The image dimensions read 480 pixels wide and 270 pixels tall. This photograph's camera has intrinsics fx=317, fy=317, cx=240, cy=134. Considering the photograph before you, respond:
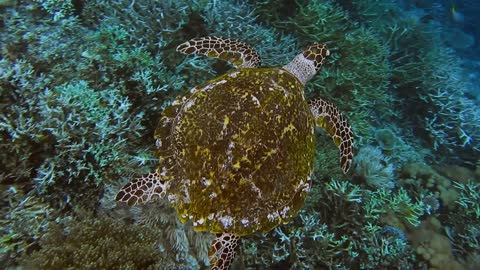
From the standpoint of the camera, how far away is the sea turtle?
2.08 metres

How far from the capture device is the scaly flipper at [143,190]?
2.30 metres

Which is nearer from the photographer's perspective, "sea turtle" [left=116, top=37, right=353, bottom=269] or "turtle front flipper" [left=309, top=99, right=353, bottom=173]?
"sea turtle" [left=116, top=37, right=353, bottom=269]

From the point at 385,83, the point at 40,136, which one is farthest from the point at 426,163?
the point at 40,136

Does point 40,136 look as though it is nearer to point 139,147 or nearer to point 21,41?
point 139,147

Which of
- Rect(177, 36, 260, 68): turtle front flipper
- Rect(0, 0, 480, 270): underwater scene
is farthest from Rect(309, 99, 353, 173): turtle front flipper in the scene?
Rect(177, 36, 260, 68): turtle front flipper

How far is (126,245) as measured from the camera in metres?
2.27

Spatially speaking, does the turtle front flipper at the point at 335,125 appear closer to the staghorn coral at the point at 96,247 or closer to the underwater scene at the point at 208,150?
the underwater scene at the point at 208,150

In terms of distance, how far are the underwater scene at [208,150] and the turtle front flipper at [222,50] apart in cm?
2

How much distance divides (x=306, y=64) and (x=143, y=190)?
187 centimetres

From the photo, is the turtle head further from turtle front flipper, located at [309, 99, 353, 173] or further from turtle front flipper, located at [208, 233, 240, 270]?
turtle front flipper, located at [208, 233, 240, 270]

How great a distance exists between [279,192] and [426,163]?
383 cm

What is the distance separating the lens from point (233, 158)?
2057 millimetres

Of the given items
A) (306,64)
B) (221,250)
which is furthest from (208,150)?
(306,64)

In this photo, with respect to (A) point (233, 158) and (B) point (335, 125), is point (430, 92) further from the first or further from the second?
(A) point (233, 158)
